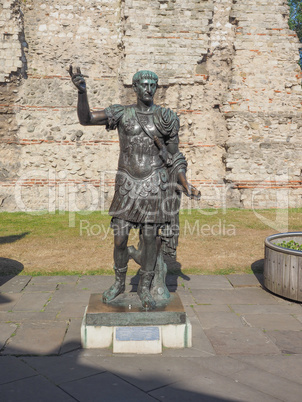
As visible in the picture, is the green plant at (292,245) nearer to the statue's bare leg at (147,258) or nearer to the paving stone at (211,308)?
the paving stone at (211,308)

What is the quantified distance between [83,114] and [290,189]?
9.79 m

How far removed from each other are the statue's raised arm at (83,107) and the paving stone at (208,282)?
107 inches

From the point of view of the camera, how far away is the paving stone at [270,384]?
2.67 m

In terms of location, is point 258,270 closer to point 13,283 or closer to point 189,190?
point 189,190

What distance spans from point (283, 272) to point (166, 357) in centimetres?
213

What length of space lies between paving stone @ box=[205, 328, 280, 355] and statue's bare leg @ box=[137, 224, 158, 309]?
2.33ft

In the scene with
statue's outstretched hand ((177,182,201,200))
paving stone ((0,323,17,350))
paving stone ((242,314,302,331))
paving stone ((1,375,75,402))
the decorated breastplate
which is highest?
the decorated breastplate

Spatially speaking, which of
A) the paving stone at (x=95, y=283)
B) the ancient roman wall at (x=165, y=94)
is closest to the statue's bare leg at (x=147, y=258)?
the paving stone at (x=95, y=283)

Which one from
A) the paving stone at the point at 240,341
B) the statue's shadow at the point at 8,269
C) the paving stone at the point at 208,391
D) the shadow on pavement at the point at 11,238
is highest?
the shadow on pavement at the point at 11,238

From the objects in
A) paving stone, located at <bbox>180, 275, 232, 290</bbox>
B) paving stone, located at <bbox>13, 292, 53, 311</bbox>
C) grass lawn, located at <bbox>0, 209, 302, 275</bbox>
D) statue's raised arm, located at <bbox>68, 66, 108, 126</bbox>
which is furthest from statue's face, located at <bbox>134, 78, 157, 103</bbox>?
grass lawn, located at <bbox>0, 209, 302, 275</bbox>

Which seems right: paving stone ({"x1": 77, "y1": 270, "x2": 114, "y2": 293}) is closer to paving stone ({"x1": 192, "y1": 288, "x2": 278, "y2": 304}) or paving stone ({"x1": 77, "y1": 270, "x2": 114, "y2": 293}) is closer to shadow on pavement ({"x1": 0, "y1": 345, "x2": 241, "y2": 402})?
paving stone ({"x1": 192, "y1": 288, "x2": 278, "y2": 304})

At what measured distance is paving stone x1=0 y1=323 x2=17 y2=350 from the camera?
3557 mm

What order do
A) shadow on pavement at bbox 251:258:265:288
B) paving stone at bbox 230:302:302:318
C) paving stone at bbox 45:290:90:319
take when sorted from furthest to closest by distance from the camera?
shadow on pavement at bbox 251:258:265:288, paving stone at bbox 230:302:302:318, paving stone at bbox 45:290:90:319

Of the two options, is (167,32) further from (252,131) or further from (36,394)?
(36,394)
